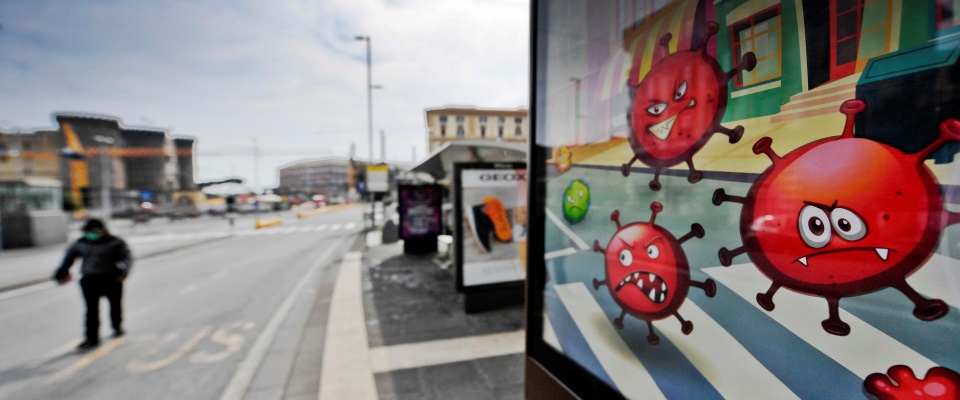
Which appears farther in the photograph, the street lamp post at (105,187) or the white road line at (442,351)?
the street lamp post at (105,187)

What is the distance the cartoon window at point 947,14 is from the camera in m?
0.74

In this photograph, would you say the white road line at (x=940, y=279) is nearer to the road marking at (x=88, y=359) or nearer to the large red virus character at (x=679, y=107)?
the large red virus character at (x=679, y=107)

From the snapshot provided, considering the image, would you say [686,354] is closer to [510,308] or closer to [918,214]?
[918,214]

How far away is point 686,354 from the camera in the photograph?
1312 mm

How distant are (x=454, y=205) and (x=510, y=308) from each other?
1.89m

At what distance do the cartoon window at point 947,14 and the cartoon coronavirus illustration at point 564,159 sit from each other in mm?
1154

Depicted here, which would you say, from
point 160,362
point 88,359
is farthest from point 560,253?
point 88,359

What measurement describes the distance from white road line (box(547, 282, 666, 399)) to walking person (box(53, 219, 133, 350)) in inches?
248

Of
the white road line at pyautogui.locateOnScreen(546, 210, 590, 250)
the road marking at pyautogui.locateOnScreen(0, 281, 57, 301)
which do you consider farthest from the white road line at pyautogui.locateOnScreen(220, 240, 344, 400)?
the road marking at pyautogui.locateOnScreen(0, 281, 57, 301)

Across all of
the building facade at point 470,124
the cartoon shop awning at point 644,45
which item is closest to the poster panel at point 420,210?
the cartoon shop awning at point 644,45

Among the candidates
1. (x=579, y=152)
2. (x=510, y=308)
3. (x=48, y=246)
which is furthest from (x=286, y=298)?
(x=48, y=246)

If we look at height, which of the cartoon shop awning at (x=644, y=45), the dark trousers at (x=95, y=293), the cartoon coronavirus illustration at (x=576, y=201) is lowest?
the dark trousers at (x=95, y=293)

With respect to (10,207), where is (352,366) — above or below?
below

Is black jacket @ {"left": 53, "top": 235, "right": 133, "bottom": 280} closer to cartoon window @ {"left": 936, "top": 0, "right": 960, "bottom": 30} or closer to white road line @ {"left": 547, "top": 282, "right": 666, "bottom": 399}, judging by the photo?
white road line @ {"left": 547, "top": 282, "right": 666, "bottom": 399}
